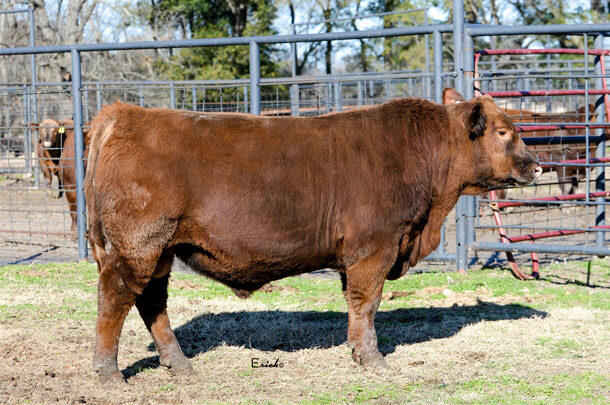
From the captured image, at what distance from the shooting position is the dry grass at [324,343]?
442cm

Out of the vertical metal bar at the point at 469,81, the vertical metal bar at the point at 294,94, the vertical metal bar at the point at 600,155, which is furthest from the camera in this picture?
the vertical metal bar at the point at 294,94

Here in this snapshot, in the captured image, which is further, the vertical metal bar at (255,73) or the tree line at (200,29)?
the tree line at (200,29)

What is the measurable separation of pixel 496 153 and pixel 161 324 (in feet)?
9.39

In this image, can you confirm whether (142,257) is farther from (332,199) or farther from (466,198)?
(466,198)

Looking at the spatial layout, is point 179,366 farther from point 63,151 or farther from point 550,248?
point 63,151

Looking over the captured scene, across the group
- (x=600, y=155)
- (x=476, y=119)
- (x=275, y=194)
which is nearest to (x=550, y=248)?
(x=600, y=155)

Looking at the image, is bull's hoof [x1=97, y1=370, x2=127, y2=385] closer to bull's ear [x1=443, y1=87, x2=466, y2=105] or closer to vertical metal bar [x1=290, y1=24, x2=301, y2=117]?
bull's ear [x1=443, y1=87, x2=466, y2=105]

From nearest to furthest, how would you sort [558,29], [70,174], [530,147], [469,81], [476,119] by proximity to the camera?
[476,119], [558,29], [469,81], [530,147], [70,174]

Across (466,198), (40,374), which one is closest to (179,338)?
(40,374)

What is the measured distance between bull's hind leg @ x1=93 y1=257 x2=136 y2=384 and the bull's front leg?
155 centimetres

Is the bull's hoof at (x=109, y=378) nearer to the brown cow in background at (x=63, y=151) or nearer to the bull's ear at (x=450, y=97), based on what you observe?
the bull's ear at (x=450, y=97)

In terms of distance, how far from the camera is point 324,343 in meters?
5.60

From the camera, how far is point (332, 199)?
4797 millimetres

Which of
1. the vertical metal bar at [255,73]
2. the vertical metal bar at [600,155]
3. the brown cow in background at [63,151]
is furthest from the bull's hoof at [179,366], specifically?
the brown cow in background at [63,151]
